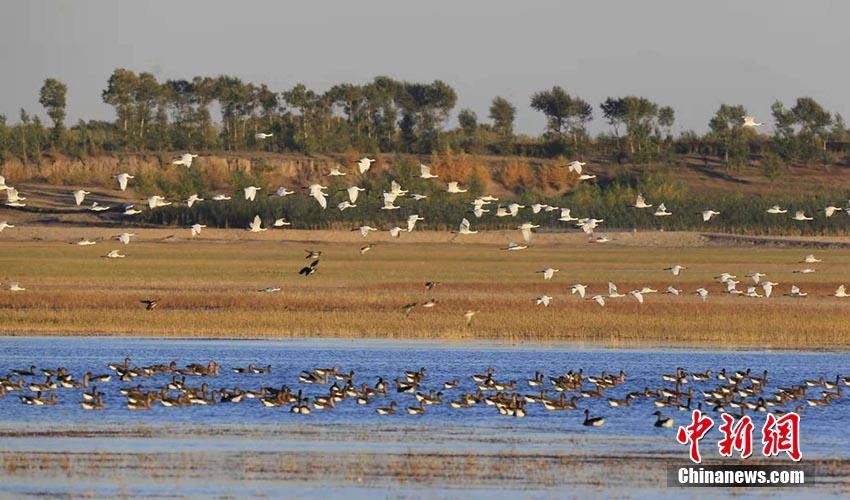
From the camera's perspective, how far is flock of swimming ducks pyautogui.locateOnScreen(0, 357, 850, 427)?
2711 cm

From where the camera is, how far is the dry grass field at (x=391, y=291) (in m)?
38.6

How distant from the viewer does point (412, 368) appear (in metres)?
32.9

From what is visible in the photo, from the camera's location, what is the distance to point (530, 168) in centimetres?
10512

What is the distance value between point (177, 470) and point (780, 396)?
11251 mm

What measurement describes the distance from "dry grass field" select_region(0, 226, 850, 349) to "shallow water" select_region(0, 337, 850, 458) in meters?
1.81

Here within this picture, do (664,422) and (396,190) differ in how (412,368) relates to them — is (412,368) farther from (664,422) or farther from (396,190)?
(664,422)

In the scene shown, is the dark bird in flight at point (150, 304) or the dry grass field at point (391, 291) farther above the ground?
the dark bird in flight at point (150, 304)

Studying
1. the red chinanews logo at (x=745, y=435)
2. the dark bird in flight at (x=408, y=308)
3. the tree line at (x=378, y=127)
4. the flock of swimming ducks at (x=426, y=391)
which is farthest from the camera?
the tree line at (x=378, y=127)

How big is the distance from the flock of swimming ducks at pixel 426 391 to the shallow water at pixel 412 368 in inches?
5.4

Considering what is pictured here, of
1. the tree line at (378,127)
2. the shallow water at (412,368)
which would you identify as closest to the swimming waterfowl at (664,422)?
the shallow water at (412,368)

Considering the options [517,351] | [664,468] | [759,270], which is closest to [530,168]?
[759,270]

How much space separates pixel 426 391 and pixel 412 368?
13.0 feet

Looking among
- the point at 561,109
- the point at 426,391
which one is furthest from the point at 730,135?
the point at 426,391

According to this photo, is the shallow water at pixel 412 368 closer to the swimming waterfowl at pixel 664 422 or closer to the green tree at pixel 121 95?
the swimming waterfowl at pixel 664 422
